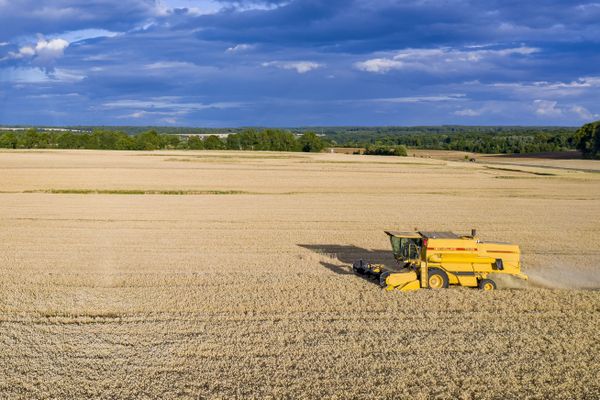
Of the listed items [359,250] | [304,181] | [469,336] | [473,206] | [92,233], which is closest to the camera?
[469,336]

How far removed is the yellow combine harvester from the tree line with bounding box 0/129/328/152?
96.2m

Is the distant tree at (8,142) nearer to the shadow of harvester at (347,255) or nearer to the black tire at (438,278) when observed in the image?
the shadow of harvester at (347,255)

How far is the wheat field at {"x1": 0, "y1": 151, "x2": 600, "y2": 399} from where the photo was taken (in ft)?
30.6

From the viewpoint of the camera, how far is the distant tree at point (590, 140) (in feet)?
305

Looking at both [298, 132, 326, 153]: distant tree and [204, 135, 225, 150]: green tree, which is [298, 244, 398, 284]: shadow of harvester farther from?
[204, 135, 225, 150]: green tree

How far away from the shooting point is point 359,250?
1972cm

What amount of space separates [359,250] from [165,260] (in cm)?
617

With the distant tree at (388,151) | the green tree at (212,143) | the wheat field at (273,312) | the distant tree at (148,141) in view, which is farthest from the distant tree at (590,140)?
the distant tree at (148,141)

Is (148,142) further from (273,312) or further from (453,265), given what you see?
(273,312)

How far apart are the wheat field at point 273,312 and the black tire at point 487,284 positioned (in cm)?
27

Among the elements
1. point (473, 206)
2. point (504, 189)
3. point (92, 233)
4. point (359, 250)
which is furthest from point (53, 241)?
point (504, 189)

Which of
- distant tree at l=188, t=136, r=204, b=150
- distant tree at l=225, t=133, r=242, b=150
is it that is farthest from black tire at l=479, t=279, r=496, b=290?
distant tree at l=225, t=133, r=242, b=150

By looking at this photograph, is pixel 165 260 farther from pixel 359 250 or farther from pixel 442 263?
pixel 442 263

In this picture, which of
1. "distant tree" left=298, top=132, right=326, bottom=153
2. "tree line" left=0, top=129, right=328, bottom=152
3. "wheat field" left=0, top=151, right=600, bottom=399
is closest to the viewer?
"wheat field" left=0, top=151, right=600, bottom=399
